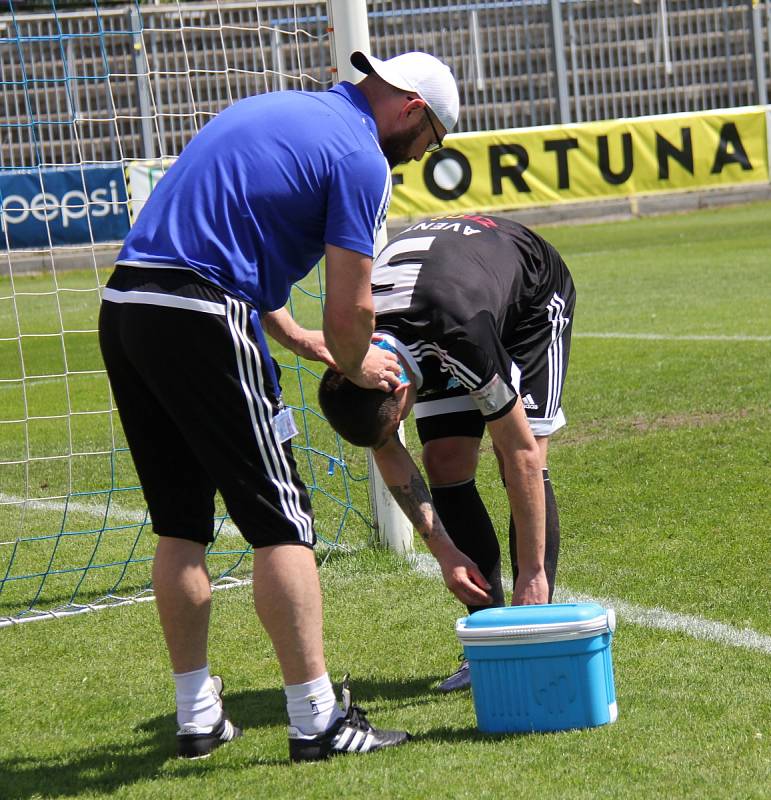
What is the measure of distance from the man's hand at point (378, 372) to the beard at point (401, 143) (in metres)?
0.51

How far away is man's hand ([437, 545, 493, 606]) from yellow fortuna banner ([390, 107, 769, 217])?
19.4m

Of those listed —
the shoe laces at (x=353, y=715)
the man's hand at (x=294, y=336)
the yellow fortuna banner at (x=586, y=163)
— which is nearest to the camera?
the shoe laces at (x=353, y=715)

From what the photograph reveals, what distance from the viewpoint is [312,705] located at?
3.41 meters

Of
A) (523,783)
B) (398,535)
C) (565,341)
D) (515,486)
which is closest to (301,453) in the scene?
(398,535)

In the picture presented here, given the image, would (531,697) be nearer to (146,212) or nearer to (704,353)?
(146,212)

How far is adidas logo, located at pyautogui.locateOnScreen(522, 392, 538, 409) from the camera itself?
422cm

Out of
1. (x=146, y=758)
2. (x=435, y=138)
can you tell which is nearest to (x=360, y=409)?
(x=435, y=138)

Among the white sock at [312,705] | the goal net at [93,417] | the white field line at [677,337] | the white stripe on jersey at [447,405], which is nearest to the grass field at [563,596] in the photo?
the white sock at [312,705]

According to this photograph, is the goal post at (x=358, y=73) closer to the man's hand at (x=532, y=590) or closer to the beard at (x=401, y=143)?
the man's hand at (x=532, y=590)

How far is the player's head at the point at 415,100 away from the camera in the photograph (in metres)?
3.43

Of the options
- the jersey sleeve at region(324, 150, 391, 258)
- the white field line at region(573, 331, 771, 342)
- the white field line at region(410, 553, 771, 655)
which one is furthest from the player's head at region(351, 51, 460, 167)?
the white field line at region(573, 331, 771, 342)

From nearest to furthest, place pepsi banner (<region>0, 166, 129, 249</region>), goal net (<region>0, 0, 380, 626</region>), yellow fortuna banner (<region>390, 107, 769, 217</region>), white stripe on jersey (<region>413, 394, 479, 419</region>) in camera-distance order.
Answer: white stripe on jersey (<region>413, 394, 479, 419</region>), goal net (<region>0, 0, 380, 626</region>), pepsi banner (<region>0, 166, 129, 249</region>), yellow fortuna banner (<region>390, 107, 769, 217</region>)

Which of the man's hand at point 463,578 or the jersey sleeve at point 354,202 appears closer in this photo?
the jersey sleeve at point 354,202

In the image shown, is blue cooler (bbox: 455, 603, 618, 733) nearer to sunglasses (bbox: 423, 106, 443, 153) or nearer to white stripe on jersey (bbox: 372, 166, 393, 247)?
white stripe on jersey (bbox: 372, 166, 393, 247)
